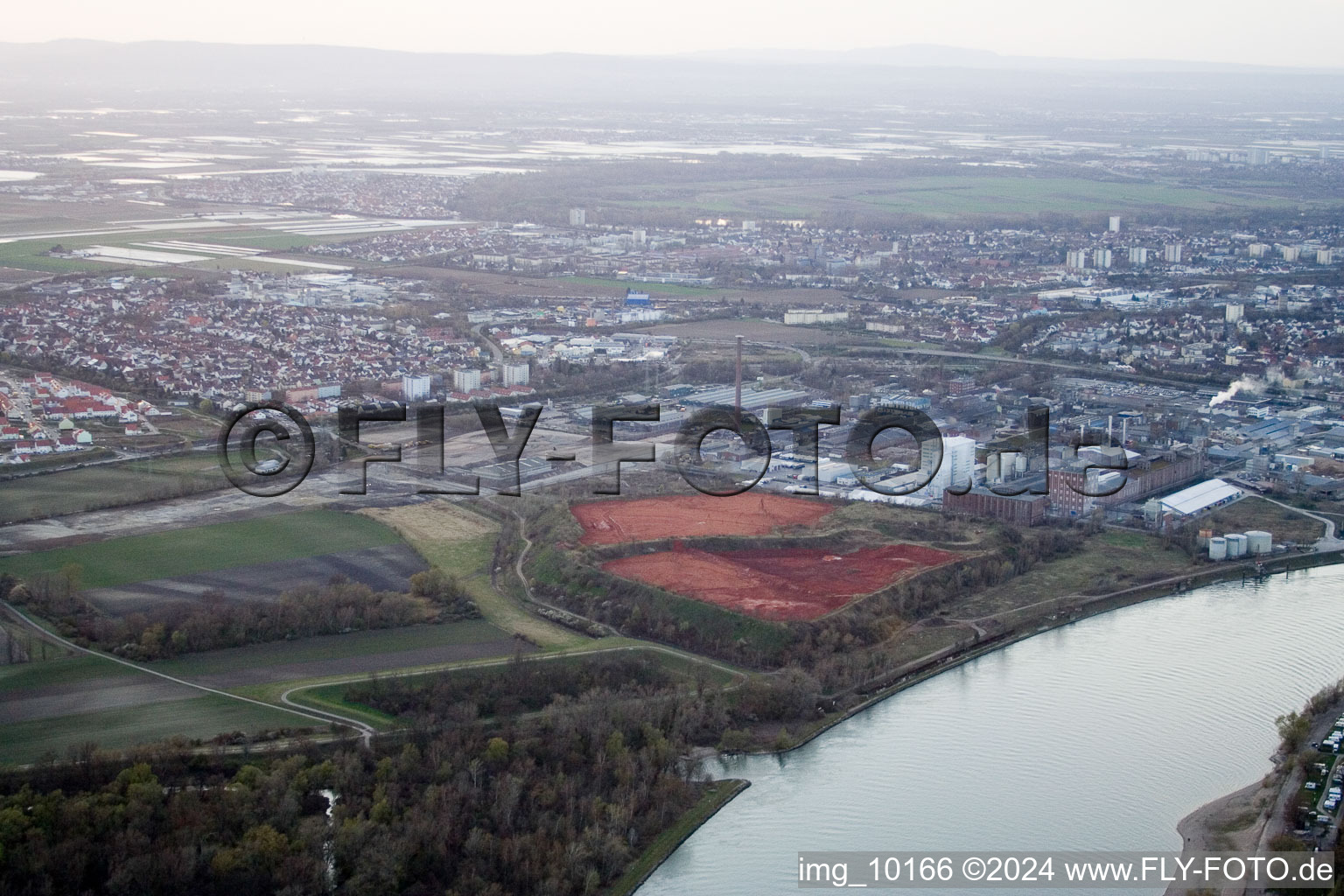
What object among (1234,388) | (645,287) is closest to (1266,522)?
(1234,388)

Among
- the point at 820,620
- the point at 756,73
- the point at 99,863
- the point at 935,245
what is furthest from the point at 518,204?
the point at 756,73

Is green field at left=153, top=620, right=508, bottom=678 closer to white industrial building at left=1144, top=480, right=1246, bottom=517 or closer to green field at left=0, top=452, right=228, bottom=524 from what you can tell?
green field at left=0, top=452, right=228, bottom=524

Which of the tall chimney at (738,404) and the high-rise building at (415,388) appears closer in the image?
the tall chimney at (738,404)

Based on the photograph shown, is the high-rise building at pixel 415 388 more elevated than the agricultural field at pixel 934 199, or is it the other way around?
the agricultural field at pixel 934 199

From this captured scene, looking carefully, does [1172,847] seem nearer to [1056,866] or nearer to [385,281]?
[1056,866]

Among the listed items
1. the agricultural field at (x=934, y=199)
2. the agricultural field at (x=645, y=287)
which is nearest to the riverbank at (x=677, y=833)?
the agricultural field at (x=645, y=287)

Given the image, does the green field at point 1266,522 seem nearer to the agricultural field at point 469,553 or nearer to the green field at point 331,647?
the agricultural field at point 469,553
